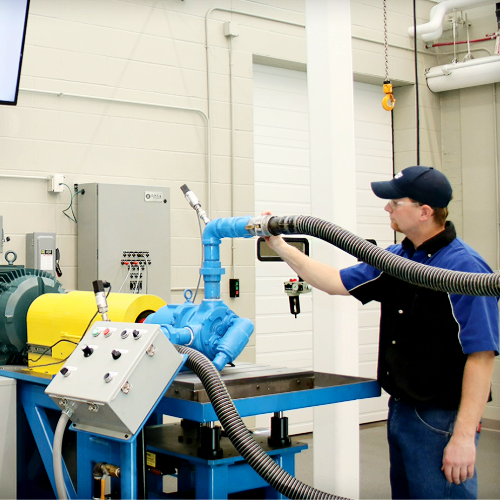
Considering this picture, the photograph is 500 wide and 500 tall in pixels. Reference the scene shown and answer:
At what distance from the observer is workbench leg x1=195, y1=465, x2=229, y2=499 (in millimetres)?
1745

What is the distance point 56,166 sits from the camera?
12.8 ft

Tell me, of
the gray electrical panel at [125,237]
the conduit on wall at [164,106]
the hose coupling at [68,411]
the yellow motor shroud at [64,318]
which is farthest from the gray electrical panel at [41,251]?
the hose coupling at [68,411]

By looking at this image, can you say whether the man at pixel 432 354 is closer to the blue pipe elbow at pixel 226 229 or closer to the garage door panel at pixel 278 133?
the blue pipe elbow at pixel 226 229

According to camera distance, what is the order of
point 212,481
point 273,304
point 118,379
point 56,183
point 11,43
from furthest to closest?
point 273,304 < point 56,183 < point 11,43 < point 212,481 < point 118,379

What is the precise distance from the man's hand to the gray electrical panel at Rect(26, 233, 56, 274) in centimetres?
253

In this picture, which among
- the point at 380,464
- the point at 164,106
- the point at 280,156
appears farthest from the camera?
the point at 280,156

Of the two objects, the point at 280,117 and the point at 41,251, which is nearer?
the point at 41,251

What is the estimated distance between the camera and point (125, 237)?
3.82 m

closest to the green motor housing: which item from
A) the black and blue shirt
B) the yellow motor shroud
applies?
the yellow motor shroud

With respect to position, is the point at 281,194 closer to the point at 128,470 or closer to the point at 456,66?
the point at 456,66

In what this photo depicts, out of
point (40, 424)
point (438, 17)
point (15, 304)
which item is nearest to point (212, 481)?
point (40, 424)

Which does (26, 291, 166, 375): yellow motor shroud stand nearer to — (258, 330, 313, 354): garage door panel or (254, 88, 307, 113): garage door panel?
(258, 330, 313, 354): garage door panel

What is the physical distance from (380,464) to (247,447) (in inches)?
111

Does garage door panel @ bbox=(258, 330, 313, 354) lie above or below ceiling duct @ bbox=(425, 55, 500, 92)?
below
